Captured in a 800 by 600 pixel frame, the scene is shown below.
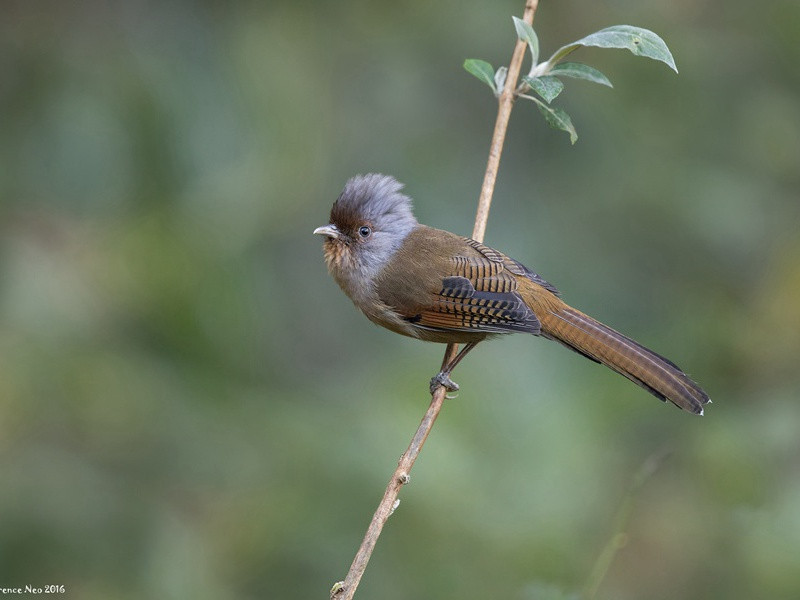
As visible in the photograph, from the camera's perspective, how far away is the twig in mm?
2760

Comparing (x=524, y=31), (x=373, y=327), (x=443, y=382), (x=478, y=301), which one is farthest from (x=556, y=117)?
(x=373, y=327)

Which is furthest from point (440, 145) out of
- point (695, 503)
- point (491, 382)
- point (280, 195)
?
point (695, 503)

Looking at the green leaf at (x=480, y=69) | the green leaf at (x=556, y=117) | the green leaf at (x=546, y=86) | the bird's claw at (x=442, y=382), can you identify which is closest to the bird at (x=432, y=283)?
the bird's claw at (x=442, y=382)

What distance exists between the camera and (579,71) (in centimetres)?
322

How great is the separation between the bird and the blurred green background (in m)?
0.64

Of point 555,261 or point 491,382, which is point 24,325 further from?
point 555,261

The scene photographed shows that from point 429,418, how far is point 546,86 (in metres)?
1.17

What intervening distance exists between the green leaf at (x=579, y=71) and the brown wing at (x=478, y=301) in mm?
959

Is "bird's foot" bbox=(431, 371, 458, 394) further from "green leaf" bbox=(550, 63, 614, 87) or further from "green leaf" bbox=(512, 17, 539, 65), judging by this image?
"green leaf" bbox=(512, 17, 539, 65)

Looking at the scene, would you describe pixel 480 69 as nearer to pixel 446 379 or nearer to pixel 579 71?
pixel 579 71

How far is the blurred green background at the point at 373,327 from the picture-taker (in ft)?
13.9

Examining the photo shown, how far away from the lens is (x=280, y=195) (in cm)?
517

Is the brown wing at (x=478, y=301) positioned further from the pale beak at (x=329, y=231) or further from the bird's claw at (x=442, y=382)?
the pale beak at (x=329, y=231)

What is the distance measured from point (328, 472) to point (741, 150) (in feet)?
9.50
